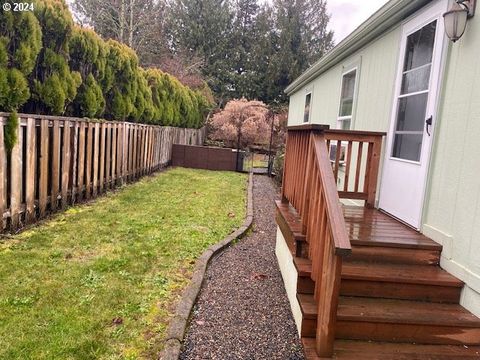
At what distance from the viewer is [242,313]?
3.26 metres

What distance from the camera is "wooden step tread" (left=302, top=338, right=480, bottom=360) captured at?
2406mm

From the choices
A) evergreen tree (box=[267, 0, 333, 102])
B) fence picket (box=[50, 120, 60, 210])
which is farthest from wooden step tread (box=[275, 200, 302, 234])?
evergreen tree (box=[267, 0, 333, 102])

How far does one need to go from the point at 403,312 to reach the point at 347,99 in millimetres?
4529

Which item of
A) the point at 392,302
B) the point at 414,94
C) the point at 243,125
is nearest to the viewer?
the point at 392,302

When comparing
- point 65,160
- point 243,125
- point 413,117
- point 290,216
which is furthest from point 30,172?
point 243,125

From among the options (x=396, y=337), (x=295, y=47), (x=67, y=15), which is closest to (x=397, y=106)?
(x=396, y=337)

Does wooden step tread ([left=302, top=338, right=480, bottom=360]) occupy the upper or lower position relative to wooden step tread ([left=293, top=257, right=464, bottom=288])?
lower

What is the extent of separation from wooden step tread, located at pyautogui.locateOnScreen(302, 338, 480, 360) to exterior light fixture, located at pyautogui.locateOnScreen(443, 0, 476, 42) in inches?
94.8

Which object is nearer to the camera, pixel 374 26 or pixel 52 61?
pixel 374 26

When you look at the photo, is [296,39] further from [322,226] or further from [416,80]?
[322,226]

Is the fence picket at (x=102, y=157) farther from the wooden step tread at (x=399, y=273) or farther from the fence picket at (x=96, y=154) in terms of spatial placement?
the wooden step tread at (x=399, y=273)

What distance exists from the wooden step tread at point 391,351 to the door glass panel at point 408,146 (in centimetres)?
186

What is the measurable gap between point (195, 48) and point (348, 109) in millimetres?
27907
